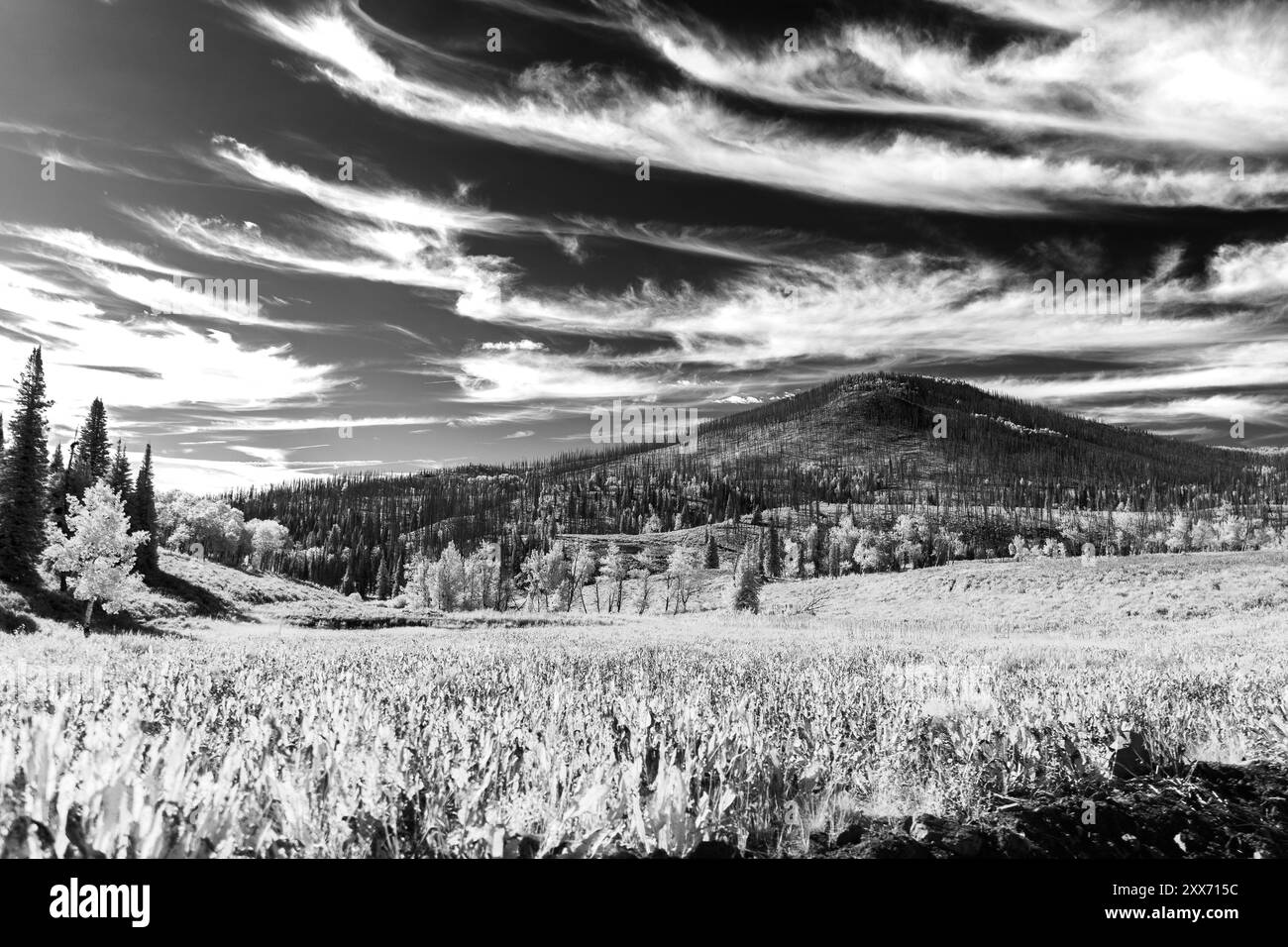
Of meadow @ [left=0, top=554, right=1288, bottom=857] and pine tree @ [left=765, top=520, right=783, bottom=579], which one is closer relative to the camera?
meadow @ [left=0, top=554, right=1288, bottom=857]

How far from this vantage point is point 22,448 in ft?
148

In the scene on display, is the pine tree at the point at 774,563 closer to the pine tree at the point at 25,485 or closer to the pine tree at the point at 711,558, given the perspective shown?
the pine tree at the point at 711,558

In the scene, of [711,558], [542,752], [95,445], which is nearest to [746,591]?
[542,752]

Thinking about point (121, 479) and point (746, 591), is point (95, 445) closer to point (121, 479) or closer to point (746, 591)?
point (121, 479)

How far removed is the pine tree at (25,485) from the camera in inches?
1708

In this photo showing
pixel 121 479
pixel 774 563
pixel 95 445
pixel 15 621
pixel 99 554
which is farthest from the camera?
pixel 774 563

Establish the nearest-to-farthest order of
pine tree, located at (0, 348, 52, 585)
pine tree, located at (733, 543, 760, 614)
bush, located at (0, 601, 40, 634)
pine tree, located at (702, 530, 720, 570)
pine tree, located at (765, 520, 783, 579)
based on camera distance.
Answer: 1. bush, located at (0, 601, 40, 634)
2. pine tree, located at (0, 348, 52, 585)
3. pine tree, located at (733, 543, 760, 614)
4. pine tree, located at (765, 520, 783, 579)
5. pine tree, located at (702, 530, 720, 570)

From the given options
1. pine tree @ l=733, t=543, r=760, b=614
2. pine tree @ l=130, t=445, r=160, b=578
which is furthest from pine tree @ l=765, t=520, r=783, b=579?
pine tree @ l=130, t=445, r=160, b=578

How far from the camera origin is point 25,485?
4509 cm

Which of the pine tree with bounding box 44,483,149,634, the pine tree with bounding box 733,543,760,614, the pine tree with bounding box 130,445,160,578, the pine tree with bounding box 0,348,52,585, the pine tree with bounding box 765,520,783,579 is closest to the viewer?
the pine tree with bounding box 44,483,149,634

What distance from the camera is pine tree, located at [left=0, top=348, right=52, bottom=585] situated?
43.4 metres

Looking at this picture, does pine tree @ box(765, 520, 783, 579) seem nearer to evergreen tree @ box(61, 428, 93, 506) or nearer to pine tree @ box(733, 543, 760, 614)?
pine tree @ box(733, 543, 760, 614)

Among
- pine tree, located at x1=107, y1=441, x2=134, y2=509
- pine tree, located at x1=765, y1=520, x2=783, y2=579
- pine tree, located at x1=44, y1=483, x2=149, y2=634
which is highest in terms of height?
pine tree, located at x1=107, y1=441, x2=134, y2=509
